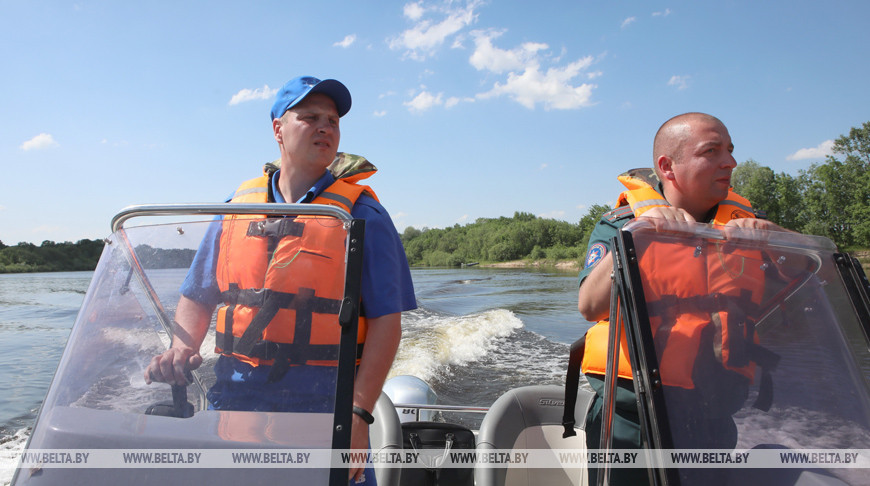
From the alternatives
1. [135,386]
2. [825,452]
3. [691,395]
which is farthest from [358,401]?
[825,452]

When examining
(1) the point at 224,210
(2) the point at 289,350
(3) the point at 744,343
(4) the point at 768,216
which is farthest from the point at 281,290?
(4) the point at 768,216

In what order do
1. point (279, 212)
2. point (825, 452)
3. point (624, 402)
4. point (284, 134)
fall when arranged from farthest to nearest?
point (284, 134), point (624, 402), point (279, 212), point (825, 452)

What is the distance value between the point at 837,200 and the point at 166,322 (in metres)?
58.1

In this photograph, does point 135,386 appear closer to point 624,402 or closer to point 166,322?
point 166,322

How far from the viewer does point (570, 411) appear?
1.97 m

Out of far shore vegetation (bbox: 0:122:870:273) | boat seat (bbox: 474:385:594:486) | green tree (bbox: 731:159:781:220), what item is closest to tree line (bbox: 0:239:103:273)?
far shore vegetation (bbox: 0:122:870:273)

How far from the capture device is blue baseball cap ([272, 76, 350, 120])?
5.42ft

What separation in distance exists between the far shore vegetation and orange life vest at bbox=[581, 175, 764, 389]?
28035 millimetres

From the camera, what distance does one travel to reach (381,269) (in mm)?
1531

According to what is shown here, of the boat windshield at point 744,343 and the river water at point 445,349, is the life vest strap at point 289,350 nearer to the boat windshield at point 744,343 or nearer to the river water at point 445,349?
the boat windshield at point 744,343

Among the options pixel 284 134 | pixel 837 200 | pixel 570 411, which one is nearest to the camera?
pixel 284 134

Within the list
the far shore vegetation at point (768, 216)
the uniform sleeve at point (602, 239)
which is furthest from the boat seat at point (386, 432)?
the far shore vegetation at point (768, 216)

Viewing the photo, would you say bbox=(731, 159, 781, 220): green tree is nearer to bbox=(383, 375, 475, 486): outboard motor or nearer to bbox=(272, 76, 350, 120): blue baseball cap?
bbox=(383, 375, 475, 486): outboard motor

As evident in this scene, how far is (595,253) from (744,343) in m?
0.53
